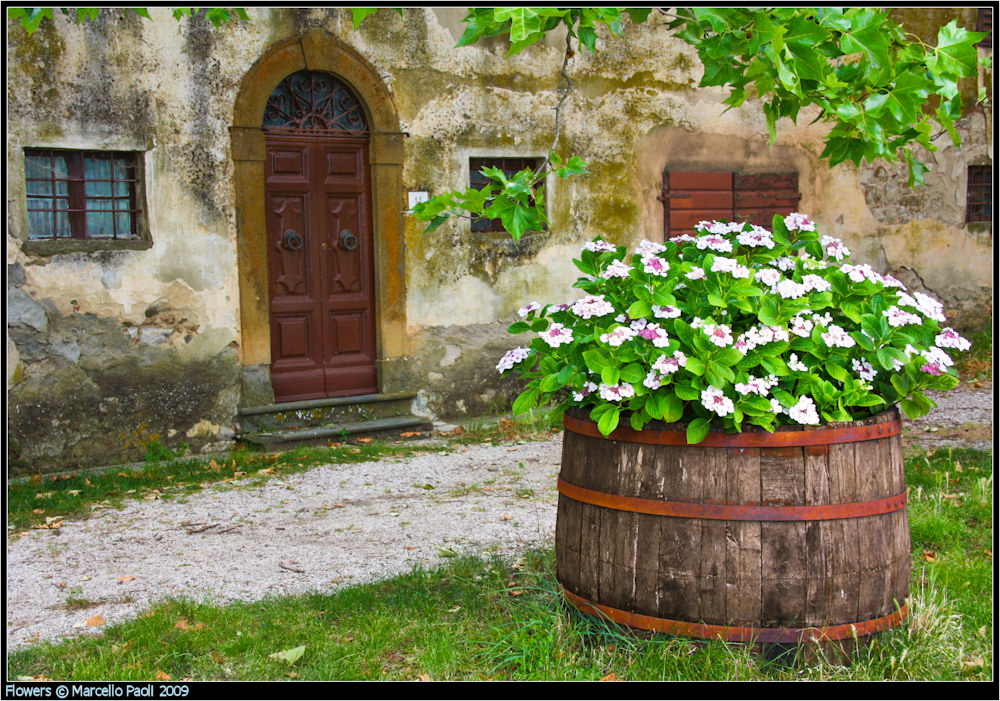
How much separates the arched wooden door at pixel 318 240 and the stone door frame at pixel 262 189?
0.41 feet

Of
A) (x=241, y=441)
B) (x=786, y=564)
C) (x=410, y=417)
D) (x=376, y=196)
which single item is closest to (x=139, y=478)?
(x=241, y=441)

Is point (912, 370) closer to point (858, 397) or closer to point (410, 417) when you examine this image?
point (858, 397)

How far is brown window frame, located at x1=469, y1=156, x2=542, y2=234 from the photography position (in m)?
7.89

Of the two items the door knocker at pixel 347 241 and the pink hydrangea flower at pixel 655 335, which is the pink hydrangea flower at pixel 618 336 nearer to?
the pink hydrangea flower at pixel 655 335

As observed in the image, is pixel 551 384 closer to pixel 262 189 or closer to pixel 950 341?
pixel 950 341

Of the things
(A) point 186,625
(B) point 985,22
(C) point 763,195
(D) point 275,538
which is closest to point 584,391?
(A) point 186,625

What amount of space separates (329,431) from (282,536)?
2.29 meters

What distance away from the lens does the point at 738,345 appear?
9.00ft

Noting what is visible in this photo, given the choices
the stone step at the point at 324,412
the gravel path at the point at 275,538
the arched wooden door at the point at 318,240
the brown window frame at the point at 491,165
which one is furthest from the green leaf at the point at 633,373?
the brown window frame at the point at 491,165

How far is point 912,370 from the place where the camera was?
2.85m

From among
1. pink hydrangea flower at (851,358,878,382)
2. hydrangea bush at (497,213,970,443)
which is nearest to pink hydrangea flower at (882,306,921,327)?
hydrangea bush at (497,213,970,443)

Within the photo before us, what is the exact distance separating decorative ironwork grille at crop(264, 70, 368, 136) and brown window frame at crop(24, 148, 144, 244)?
1.12 meters

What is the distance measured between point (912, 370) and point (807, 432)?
44 centimetres

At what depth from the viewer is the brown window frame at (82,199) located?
6.25 m
